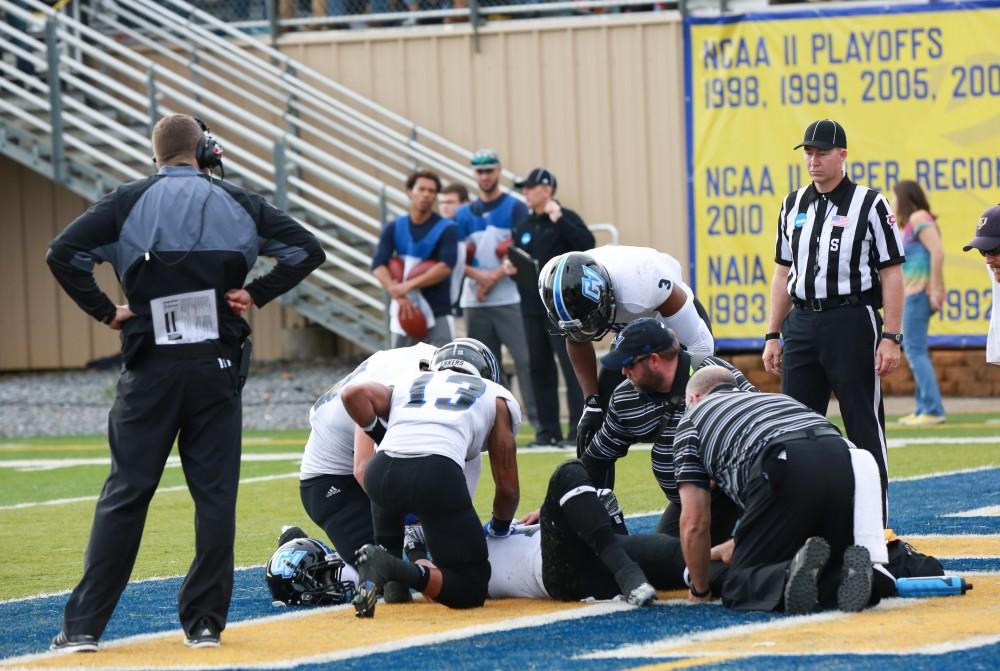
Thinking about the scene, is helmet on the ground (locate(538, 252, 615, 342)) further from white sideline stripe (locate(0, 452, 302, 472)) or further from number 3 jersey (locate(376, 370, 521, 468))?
white sideline stripe (locate(0, 452, 302, 472))

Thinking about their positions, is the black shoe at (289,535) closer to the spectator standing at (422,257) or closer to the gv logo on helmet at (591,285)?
the gv logo on helmet at (591,285)

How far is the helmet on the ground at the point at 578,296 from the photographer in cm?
769

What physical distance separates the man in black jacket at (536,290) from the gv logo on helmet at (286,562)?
20.0ft

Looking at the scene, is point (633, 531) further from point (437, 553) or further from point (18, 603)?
point (18, 603)

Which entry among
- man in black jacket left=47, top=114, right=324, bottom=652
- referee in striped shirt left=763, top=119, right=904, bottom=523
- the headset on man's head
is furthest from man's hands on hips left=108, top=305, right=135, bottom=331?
referee in striped shirt left=763, top=119, right=904, bottom=523

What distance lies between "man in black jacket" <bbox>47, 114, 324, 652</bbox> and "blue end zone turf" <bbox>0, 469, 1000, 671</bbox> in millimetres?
A: 520

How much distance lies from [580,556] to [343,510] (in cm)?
118

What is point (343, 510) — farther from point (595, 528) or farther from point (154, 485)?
point (154, 485)

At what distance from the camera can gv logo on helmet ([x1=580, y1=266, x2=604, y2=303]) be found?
7.69 m

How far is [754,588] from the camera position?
6.53 metres

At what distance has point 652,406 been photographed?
7.22 meters

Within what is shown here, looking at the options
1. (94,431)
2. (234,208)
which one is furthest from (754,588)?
(94,431)

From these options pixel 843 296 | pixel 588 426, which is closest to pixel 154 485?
pixel 588 426

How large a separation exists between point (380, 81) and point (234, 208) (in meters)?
12.6
